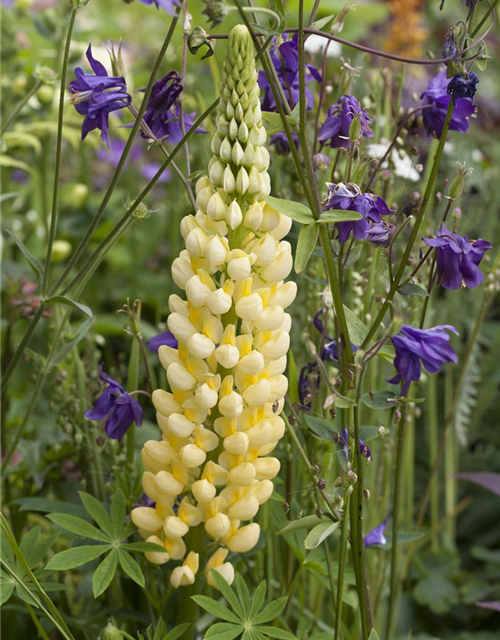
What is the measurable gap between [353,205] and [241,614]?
0.46 metres

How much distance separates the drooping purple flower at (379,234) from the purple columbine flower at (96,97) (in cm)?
30

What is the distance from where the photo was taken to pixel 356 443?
2.36ft

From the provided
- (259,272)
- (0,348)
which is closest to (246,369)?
(259,272)

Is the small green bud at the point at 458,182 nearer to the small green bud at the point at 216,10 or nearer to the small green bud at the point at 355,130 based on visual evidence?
the small green bud at the point at 355,130

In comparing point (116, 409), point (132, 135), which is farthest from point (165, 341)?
point (132, 135)

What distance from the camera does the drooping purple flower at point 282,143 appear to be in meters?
0.92

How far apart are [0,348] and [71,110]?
0.60 meters

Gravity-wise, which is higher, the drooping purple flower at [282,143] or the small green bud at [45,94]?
the drooping purple flower at [282,143]

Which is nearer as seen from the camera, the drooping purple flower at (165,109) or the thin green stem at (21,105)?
the drooping purple flower at (165,109)

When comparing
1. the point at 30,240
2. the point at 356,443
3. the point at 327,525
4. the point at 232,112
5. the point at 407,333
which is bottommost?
the point at 30,240

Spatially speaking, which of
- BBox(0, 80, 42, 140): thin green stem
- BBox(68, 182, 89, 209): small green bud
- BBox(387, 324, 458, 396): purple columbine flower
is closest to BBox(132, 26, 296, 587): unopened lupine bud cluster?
BBox(387, 324, 458, 396): purple columbine flower

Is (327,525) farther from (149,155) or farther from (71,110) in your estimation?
(149,155)

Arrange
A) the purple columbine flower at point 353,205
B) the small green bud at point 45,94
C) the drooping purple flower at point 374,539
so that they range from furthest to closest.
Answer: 1. the small green bud at point 45,94
2. the drooping purple flower at point 374,539
3. the purple columbine flower at point 353,205

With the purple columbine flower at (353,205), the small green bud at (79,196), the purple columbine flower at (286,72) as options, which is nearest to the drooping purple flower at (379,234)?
the purple columbine flower at (353,205)
